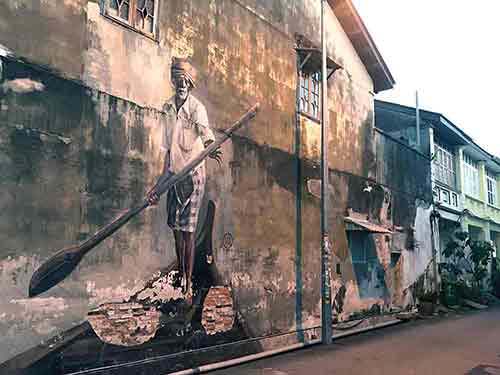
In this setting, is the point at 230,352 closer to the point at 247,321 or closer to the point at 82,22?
the point at 247,321

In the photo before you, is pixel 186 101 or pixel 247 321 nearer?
pixel 186 101

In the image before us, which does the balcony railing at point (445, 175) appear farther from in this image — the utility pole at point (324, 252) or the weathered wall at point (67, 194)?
the weathered wall at point (67, 194)

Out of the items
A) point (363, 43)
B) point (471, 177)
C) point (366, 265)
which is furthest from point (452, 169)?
point (366, 265)

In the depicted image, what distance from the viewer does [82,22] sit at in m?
6.70

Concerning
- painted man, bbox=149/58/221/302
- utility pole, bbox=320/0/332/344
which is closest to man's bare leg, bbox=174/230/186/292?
painted man, bbox=149/58/221/302

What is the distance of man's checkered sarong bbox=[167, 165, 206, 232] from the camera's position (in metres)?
A: 7.78

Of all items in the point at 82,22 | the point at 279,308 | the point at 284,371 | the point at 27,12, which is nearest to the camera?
the point at 27,12

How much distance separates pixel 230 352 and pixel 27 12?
6.41m

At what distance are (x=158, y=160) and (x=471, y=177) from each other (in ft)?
69.4

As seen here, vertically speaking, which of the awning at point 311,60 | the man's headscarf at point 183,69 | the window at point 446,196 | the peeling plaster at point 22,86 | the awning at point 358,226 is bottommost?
the awning at point 358,226

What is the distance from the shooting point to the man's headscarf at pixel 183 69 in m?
8.02

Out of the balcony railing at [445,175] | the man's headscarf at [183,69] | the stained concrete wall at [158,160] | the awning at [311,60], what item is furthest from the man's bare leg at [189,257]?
the balcony railing at [445,175]

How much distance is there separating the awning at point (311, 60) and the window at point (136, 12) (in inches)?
183

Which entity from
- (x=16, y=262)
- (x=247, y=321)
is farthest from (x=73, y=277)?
(x=247, y=321)
